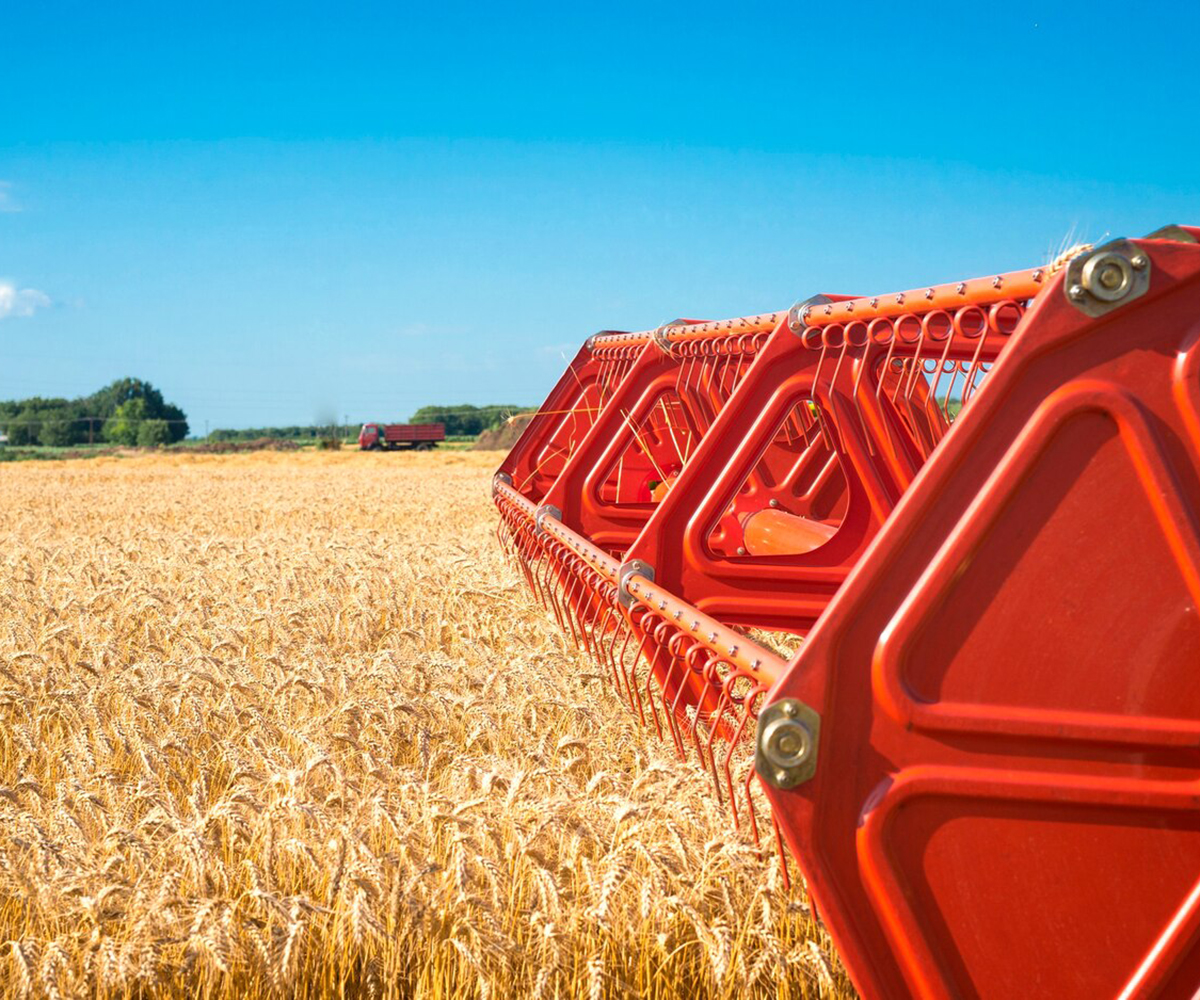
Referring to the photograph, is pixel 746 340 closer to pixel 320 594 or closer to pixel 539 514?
pixel 539 514

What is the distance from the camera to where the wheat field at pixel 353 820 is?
2.32m

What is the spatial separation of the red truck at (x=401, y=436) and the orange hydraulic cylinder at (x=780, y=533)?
141 ft

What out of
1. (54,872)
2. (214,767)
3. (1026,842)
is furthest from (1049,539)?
(214,767)

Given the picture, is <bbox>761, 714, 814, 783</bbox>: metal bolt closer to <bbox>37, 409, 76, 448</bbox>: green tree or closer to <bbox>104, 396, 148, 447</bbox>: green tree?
<bbox>104, 396, 148, 447</bbox>: green tree

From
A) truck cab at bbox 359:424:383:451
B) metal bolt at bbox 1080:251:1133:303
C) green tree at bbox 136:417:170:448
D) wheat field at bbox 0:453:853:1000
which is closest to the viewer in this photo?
metal bolt at bbox 1080:251:1133:303

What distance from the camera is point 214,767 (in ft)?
11.4

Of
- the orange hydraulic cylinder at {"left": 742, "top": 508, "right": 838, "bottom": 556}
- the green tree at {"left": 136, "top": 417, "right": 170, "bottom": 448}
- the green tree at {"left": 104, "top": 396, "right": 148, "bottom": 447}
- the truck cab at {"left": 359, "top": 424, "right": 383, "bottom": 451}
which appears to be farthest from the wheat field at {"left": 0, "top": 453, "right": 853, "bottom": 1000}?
the green tree at {"left": 104, "top": 396, "right": 148, "bottom": 447}

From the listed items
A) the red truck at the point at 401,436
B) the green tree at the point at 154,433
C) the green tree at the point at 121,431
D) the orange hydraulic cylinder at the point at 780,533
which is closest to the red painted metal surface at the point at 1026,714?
the orange hydraulic cylinder at the point at 780,533

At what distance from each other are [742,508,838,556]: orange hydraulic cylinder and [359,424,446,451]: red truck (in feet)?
141

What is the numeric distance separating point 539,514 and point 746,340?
4.68 feet

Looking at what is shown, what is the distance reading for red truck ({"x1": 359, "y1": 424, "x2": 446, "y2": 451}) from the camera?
46531mm

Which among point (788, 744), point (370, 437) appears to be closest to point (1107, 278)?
point (788, 744)

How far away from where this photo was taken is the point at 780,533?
436 centimetres

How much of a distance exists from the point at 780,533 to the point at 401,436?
4403 cm
